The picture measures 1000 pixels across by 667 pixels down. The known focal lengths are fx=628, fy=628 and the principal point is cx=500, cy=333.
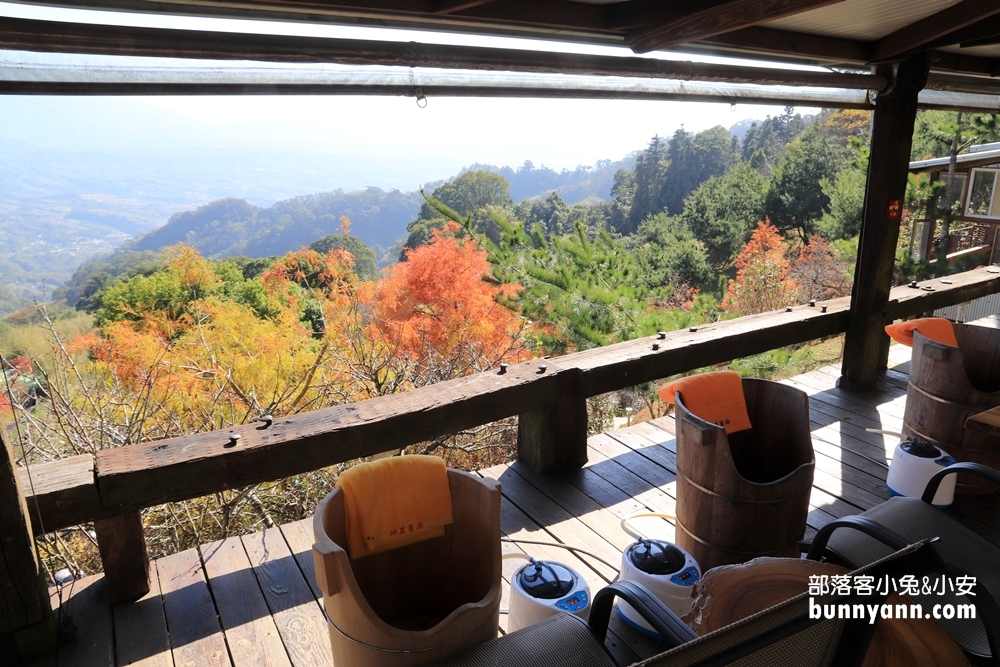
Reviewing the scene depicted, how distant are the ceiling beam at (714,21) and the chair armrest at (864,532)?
4.79 feet

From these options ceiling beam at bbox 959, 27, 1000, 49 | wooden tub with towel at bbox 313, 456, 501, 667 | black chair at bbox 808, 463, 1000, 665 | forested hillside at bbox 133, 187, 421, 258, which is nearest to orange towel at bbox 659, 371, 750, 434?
black chair at bbox 808, 463, 1000, 665

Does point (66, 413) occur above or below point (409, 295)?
above

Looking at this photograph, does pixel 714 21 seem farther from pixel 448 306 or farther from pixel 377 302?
pixel 377 302

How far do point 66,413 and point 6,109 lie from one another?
14800 mm

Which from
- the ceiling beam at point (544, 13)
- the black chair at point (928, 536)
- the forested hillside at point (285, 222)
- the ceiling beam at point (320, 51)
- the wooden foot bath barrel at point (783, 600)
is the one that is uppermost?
the ceiling beam at point (544, 13)

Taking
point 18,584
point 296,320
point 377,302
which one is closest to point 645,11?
point 18,584

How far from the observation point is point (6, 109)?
14.1m

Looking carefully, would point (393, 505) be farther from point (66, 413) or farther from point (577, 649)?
point (66, 413)

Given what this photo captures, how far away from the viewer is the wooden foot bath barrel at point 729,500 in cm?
176

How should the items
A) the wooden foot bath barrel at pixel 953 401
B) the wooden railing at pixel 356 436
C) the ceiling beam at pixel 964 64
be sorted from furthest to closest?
the ceiling beam at pixel 964 64, the wooden foot bath barrel at pixel 953 401, the wooden railing at pixel 356 436

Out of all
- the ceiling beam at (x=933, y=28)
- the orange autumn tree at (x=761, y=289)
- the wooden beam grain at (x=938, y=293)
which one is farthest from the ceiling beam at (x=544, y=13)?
the orange autumn tree at (x=761, y=289)

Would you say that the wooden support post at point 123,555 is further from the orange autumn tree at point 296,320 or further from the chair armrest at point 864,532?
the orange autumn tree at point 296,320

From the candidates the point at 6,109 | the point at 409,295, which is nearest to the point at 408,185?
the point at 409,295

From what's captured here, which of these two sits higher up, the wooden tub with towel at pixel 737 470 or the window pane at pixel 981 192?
the window pane at pixel 981 192
